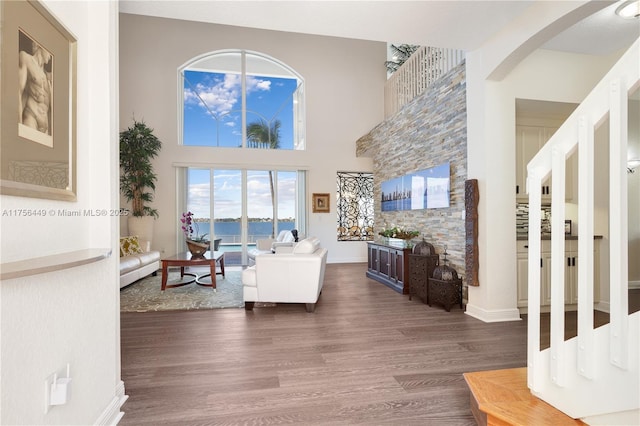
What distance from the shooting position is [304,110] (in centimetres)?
775

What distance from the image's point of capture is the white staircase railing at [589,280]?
1189 mm

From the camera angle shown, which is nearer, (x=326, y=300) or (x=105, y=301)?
(x=105, y=301)

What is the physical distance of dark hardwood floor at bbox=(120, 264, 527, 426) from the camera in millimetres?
1744

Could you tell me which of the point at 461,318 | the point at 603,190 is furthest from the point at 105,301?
the point at 603,190

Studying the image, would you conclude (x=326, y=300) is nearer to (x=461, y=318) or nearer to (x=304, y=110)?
(x=461, y=318)

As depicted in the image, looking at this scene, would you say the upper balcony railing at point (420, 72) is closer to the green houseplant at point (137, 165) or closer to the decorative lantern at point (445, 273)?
the decorative lantern at point (445, 273)

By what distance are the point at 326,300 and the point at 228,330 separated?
5.01 ft

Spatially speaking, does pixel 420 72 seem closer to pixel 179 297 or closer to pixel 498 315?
pixel 498 315

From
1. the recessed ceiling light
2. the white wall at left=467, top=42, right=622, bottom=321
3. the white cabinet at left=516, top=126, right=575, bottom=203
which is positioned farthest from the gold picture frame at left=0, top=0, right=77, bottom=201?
the white cabinet at left=516, top=126, right=575, bottom=203

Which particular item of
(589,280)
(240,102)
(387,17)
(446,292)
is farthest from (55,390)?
(240,102)

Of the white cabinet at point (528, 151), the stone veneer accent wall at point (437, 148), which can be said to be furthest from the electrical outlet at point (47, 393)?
the white cabinet at point (528, 151)

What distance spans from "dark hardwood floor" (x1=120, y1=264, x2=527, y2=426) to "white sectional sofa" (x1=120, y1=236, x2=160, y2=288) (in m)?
1.30

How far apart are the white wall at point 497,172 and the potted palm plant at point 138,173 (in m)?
6.34

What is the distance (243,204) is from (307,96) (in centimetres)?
321
